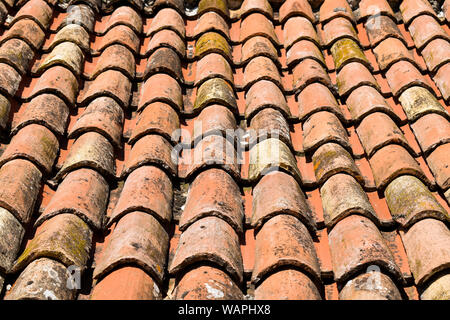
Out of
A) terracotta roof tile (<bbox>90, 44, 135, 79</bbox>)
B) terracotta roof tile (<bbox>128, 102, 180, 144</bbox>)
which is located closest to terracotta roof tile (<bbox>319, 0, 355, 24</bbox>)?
terracotta roof tile (<bbox>90, 44, 135, 79</bbox>)

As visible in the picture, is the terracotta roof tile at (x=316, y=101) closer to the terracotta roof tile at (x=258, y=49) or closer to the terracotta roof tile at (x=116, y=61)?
the terracotta roof tile at (x=258, y=49)

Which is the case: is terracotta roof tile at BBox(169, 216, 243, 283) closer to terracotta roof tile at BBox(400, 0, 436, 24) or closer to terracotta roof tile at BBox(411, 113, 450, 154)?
terracotta roof tile at BBox(411, 113, 450, 154)

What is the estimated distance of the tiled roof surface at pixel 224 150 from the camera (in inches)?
84.3

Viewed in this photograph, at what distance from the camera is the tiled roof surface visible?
2141 millimetres

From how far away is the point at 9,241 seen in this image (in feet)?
7.57

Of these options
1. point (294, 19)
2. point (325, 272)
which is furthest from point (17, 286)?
point (294, 19)

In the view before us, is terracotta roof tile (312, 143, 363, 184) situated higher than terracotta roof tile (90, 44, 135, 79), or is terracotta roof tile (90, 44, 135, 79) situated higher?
terracotta roof tile (90, 44, 135, 79)

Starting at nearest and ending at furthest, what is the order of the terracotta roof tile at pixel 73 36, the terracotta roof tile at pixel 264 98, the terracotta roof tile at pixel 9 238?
the terracotta roof tile at pixel 9 238 → the terracotta roof tile at pixel 264 98 → the terracotta roof tile at pixel 73 36

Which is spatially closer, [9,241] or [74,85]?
[9,241]

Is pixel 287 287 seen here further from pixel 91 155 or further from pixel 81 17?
pixel 81 17

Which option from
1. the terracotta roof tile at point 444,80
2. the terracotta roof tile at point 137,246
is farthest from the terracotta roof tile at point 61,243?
the terracotta roof tile at point 444,80

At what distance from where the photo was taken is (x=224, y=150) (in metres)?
2.81
